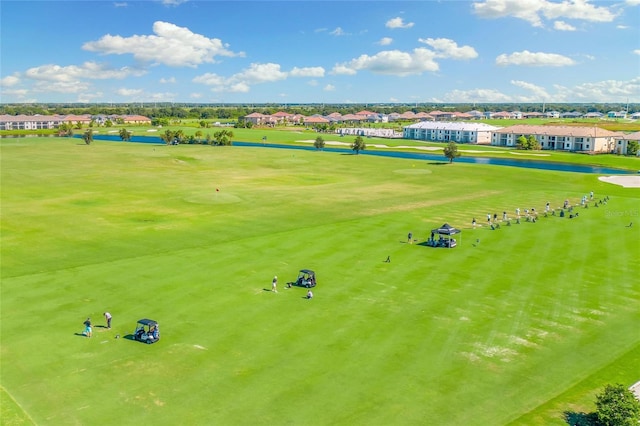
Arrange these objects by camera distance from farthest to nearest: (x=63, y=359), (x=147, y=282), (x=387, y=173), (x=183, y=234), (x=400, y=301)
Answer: (x=387, y=173), (x=183, y=234), (x=147, y=282), (x=400, y=301), (x=63, y=359)

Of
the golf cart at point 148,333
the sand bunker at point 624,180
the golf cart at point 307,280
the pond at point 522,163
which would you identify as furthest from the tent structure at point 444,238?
the pond at point 522,163

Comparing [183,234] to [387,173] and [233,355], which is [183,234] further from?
[387,173]

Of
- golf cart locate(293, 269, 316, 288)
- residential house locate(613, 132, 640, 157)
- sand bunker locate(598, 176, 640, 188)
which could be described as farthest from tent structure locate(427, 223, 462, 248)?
residential house locate(613, 132, 640, 157)

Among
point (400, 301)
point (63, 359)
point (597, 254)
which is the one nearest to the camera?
point (63, 359)

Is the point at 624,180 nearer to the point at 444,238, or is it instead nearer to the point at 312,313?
the point at 444,238

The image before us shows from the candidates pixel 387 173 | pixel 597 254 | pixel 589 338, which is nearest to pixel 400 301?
pixel 589 338

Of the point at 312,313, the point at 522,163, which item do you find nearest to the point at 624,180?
the point at 522,163
